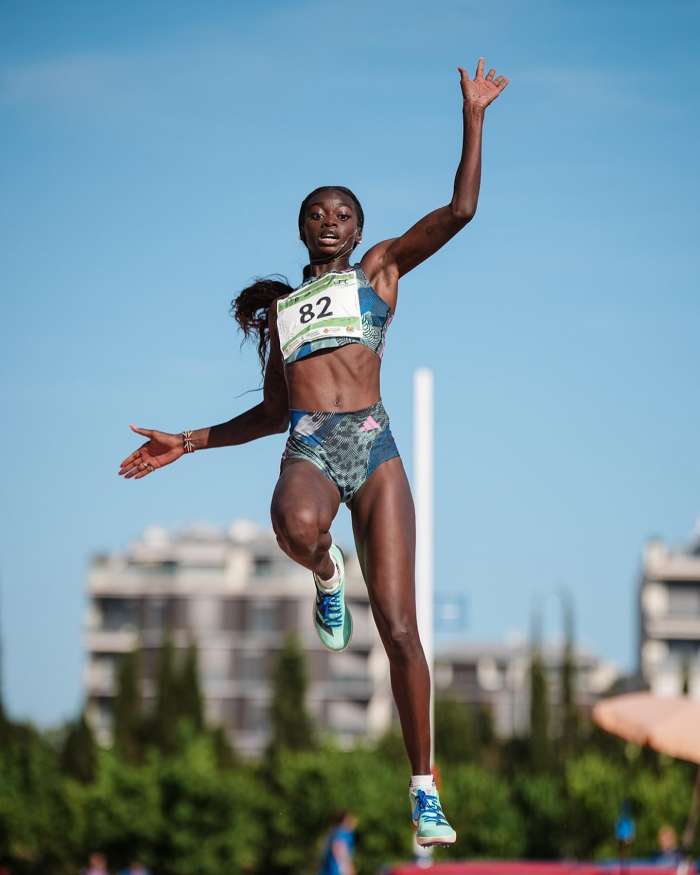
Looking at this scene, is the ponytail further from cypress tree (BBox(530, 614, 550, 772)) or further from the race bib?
cypress tree (BBox(530, 614, 550, 772))

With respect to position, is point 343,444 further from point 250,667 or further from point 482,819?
point 250,667

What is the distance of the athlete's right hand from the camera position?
6562 millimetres

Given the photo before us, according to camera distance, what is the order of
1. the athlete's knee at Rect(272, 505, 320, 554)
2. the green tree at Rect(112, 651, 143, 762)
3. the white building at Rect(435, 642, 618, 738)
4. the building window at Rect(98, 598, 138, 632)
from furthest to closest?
1. the white building at Rect(435, 642, 618, 738)
2. the building window at Rect(98, 598, 138, 632)
3. the green tree at Rect(112, 651, 143, 762)
4. the athlete's knee at Rect(272, 505, 320, 554)

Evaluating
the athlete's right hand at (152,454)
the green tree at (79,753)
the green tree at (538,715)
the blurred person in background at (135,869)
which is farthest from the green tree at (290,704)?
the athlete's right hand at (152,454)

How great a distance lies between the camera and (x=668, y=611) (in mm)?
83188

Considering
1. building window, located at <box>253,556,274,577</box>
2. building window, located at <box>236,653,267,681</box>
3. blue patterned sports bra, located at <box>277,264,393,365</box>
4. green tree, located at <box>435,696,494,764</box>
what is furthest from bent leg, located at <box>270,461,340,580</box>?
building window, located at <box>253,556,274,577</box>

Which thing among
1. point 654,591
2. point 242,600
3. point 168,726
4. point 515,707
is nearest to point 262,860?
point 168,726

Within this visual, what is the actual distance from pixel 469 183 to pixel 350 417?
940 millimetres

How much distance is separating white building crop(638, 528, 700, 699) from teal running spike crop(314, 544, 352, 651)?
254ft

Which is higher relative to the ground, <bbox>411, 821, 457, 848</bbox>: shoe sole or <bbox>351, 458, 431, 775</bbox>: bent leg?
<bbox>351, 458, 431, 775</bbox>: bent leg

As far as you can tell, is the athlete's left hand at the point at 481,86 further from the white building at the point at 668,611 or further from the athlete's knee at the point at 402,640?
the white building at the point at 668,611

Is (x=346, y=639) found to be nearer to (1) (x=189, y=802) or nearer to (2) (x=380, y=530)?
(2) (x=380, y=530)

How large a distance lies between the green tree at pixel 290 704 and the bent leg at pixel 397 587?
47.5 metres

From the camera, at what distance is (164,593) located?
82.9 m
